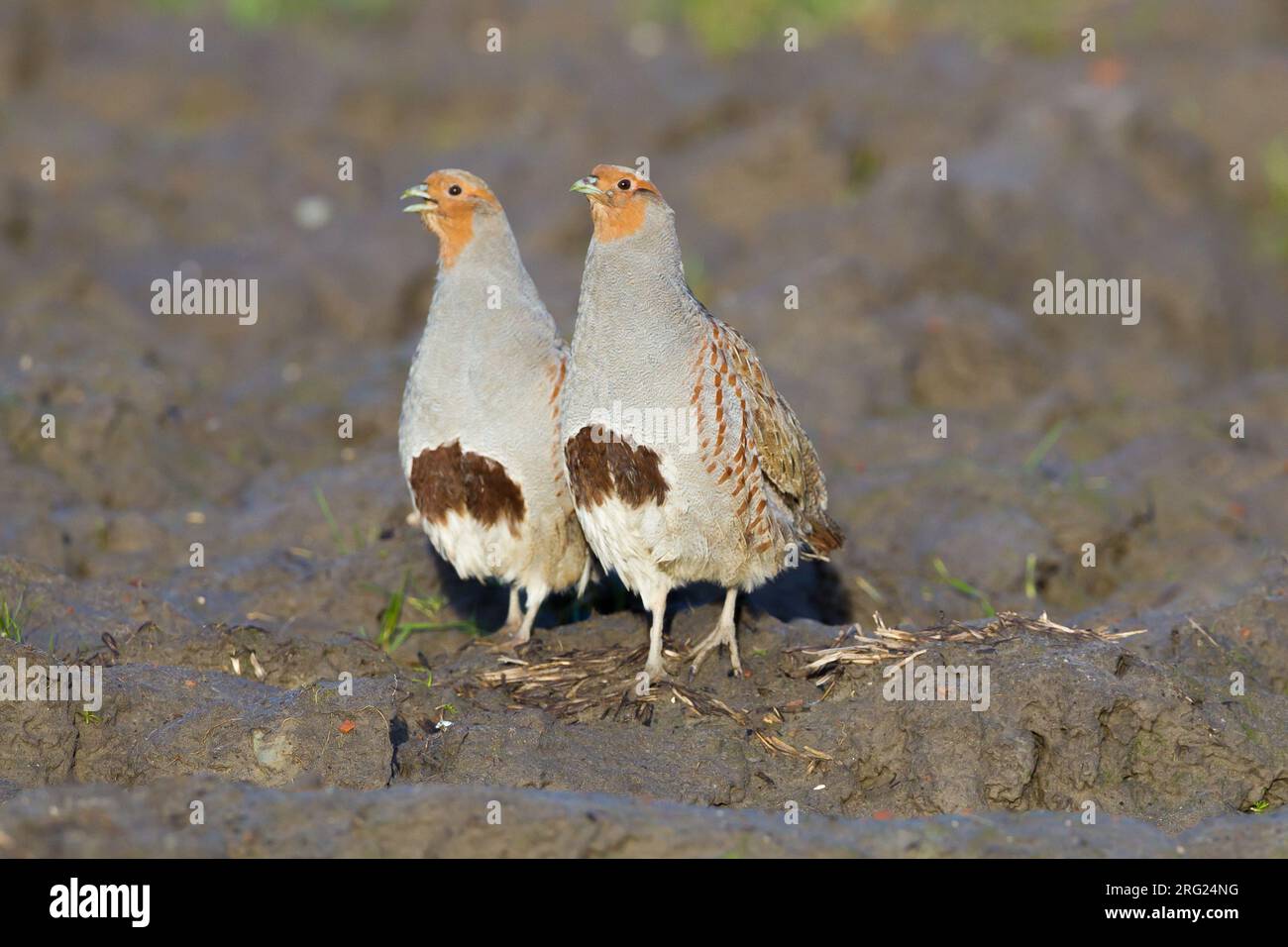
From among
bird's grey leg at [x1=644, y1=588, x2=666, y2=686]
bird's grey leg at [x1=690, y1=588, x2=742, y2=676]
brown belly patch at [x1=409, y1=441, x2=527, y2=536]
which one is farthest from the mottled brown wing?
brown belly patch at [x1=409, y1=441, x2=527, y2=536]

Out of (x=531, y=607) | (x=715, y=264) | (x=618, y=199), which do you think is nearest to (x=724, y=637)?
(x=531, y=607)

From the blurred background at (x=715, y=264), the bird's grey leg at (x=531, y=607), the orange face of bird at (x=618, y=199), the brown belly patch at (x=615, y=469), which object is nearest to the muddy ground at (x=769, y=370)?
the blurred background at (x=715, y=264)

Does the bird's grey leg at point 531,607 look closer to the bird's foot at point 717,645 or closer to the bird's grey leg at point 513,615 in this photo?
the bird's grey leg at point 513,615

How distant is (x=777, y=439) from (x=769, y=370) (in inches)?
148

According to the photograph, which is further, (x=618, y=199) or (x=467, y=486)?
(x=467, y=486)

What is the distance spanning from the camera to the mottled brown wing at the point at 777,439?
5.76 meters

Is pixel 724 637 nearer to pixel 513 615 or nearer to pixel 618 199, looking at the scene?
pixel 513 615

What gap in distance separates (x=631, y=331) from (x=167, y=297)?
646 centimetres

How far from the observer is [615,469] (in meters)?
5.55

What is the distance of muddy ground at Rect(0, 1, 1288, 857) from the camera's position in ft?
16.2

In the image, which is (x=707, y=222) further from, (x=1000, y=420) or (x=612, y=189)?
(x=612, y=189)

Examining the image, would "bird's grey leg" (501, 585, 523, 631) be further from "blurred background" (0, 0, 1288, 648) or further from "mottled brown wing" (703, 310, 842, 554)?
"mottled brown wing" (703, 310, 842, 554)

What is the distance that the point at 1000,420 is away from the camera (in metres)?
9.34

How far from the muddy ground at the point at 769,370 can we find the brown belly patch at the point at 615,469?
60cm
